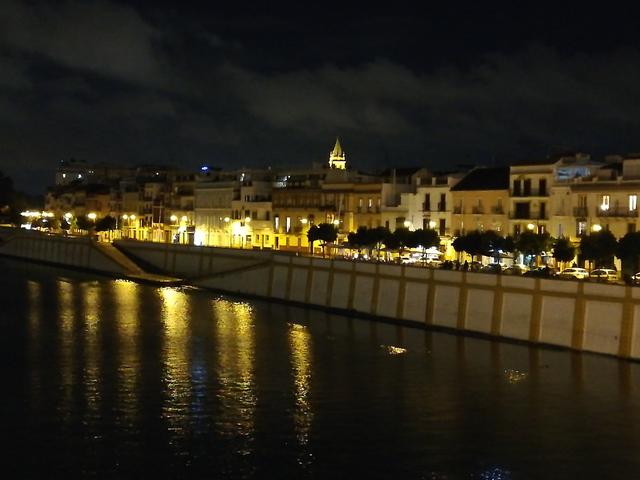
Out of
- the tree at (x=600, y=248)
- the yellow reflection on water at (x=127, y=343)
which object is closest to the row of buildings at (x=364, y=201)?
the tree at (x=600, y=248)

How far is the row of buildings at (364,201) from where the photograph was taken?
194ft

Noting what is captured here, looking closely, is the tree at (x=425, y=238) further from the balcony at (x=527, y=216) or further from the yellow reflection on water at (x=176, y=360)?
the yellow reflection on water at (x=176, y=360)

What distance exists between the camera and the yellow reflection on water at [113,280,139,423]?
30297mm

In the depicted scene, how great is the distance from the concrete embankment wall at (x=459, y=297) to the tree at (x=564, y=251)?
9.91 metres

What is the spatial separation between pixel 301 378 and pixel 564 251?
948 inches

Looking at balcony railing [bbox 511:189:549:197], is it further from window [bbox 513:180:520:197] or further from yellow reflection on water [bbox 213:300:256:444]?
yellow reflection on water [bbox 213:300:256:444]

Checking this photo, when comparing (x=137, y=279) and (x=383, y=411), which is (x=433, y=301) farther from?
(x=137, y=279)

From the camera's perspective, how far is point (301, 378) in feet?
112

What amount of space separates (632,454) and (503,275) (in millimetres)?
18204

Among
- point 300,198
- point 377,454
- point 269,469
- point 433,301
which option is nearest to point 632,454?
point 377,454

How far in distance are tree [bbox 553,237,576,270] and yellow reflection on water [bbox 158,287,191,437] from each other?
20511mm

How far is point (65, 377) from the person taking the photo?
112 ft

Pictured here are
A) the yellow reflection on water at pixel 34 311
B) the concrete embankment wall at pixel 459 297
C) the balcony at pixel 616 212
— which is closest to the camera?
the concrete embankment wall at pixel 459 297

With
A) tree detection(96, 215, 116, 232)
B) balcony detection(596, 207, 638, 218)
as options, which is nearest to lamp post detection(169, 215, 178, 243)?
tree detection(96, 215, 116, 232)
